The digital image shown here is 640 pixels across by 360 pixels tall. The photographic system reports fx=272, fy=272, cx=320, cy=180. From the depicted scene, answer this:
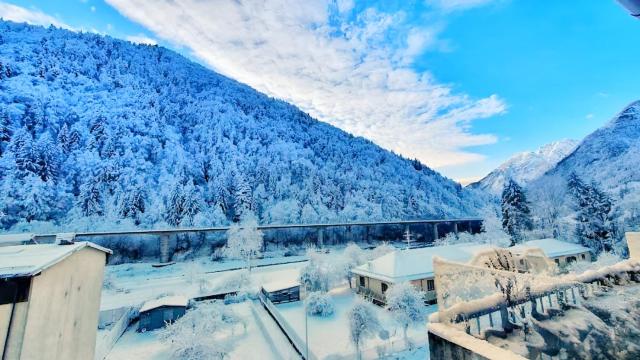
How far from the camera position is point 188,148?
6956 cm

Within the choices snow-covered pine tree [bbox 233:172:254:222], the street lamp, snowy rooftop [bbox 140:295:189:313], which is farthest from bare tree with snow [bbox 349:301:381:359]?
snow-covered pine tree [bbox 233:172:254:222]

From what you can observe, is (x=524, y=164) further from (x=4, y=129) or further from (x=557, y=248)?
(x=4, y=129)

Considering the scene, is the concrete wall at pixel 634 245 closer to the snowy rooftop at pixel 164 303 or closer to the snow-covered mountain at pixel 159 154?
the snowy rooftop at pixel 164 303

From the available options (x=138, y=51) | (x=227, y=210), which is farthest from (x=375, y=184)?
(x=138, y=51)

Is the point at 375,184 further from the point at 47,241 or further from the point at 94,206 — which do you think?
the point at 47,241

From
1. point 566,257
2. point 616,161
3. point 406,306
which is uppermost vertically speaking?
point 616,161

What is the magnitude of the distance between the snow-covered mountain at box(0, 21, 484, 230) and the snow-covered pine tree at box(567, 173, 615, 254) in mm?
40841

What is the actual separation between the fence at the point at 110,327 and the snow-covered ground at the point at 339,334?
10.4m

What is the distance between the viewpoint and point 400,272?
68.8 ft

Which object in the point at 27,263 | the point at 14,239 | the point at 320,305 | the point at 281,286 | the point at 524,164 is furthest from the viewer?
the point at 524,164

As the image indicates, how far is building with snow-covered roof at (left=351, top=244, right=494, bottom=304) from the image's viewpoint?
20.8 metres

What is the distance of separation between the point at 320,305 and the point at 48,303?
17696mm

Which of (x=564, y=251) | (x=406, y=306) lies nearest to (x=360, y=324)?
(x=406, y=306)

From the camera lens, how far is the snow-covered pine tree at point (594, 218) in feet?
86.0
